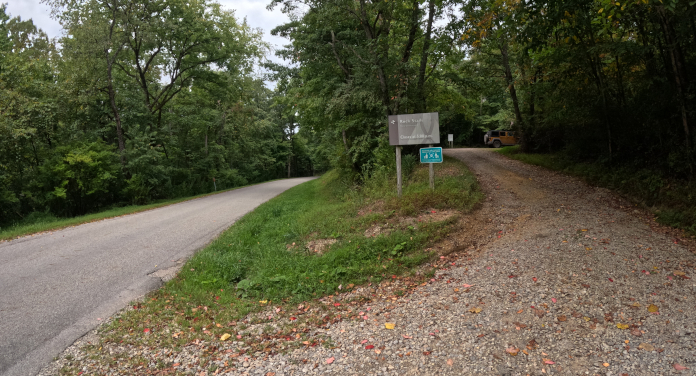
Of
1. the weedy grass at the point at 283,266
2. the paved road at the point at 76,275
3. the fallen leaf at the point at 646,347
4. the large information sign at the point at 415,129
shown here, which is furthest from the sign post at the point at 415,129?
the fallen leaf at the point at 646,347

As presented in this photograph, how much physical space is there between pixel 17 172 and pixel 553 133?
931 inches

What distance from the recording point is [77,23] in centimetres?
1605

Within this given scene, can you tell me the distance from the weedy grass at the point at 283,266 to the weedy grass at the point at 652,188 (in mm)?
3652

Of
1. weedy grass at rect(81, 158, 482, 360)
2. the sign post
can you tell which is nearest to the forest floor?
weedy grass at rect(81, 158, 482, 360)

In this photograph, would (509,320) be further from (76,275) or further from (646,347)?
(76,275)

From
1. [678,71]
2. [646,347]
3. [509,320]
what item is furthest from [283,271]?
[678,71]

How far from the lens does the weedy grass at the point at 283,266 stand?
14.8ft

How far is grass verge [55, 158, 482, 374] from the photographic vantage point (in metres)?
4.24

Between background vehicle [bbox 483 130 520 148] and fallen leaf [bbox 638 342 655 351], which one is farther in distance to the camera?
background vehicle [bbox 483 130 520 148]

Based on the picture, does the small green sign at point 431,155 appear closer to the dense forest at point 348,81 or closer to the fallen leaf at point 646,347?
the dense forest at point 348,81

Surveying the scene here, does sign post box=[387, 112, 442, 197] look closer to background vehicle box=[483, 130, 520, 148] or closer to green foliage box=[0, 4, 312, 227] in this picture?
A: green foliage box=[0, 4, 312, 227]

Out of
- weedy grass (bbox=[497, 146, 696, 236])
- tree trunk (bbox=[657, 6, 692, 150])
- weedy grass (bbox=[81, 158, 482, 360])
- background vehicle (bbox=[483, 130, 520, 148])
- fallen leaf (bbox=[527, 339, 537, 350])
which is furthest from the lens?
background vehicle (bbox=[483, 130, 520, 148])

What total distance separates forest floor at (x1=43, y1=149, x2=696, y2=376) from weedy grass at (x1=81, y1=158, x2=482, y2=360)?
23 centimetres

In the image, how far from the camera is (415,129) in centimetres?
877
